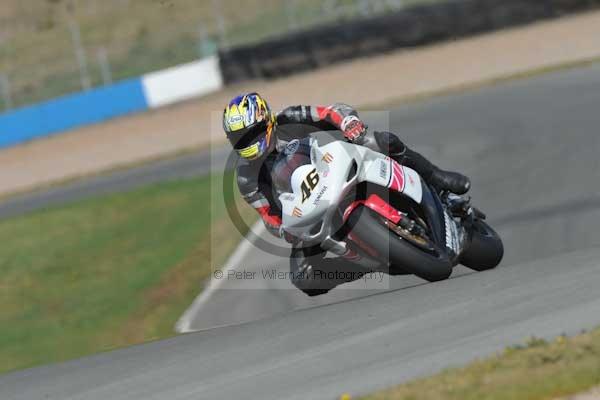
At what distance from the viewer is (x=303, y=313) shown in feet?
20.6

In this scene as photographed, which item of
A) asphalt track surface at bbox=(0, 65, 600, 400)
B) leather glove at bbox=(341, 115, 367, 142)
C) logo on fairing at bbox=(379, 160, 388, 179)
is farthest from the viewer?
leather glove at bbox=(341, 115, 367, 142)

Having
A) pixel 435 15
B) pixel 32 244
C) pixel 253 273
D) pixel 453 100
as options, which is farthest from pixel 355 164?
pixel 435 15

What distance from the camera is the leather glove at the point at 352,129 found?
6.17 metres

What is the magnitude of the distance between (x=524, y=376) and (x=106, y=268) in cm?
751

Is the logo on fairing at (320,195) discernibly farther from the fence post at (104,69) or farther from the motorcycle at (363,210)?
the fence post at (104,69)

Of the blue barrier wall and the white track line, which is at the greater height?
the white track line

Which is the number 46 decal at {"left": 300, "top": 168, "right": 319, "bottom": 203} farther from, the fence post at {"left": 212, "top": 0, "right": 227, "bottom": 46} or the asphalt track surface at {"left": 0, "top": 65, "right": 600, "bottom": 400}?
the fence post at {"left": 212, "top": 0, "right": 227, "bottom": 46}

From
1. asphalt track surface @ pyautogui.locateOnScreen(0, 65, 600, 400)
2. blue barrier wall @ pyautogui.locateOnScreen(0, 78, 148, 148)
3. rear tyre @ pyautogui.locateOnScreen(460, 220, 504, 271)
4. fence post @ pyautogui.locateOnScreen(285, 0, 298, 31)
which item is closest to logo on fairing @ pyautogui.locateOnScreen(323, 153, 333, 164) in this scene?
asphalt track surface @ pyautogui.locateOnScreen(0, 65, 600, 400)

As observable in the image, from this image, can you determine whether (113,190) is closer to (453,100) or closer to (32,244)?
(32,244)

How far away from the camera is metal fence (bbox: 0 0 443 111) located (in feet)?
77.9

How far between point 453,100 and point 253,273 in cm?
806

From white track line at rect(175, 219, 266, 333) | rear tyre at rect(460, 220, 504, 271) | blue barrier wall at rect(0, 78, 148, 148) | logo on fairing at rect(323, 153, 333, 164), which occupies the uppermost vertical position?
logo on fairing at rect(323, 153, 333, 164)

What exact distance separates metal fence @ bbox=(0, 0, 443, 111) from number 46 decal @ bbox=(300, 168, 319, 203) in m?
17.8

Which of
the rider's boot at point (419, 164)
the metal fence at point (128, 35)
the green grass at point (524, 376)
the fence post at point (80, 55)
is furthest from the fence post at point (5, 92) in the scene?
the green grass at point (524, 376)
